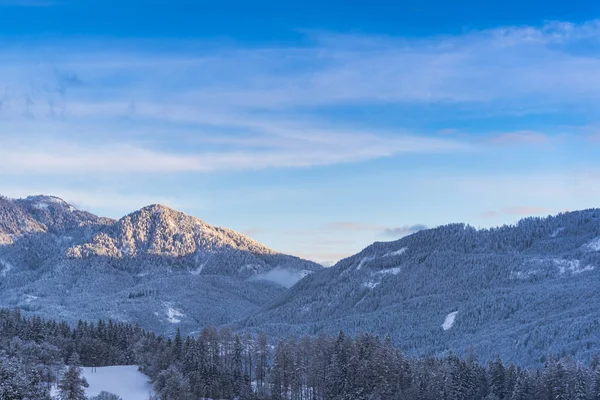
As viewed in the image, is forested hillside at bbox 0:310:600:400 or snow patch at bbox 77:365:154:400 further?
snow patch at bbox 77:365:154:400

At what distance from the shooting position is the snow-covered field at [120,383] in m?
179

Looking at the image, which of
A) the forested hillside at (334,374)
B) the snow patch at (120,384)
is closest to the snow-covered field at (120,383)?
the snow patch at (120,384)

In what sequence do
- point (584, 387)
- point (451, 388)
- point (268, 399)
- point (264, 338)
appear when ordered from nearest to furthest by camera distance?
point (584, 387)
point (451, 388)
point (268, 399)
point (264, 338)

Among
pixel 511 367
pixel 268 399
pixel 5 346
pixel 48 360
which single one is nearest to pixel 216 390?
pixel 268 399

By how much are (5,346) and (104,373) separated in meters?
26.7

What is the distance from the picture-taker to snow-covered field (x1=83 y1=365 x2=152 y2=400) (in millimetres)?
178875

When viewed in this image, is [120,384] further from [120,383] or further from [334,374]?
[334,374]

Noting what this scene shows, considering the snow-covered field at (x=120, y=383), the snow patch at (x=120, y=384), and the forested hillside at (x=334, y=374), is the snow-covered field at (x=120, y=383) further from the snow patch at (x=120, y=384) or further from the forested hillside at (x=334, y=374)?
the forested hillside at (x=334, y=374)

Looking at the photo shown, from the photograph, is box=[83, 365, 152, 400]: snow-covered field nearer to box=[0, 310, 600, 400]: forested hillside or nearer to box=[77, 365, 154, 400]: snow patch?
box=[77, 365, 154, 400]: snow patch

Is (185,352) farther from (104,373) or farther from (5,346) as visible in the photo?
(5,346)

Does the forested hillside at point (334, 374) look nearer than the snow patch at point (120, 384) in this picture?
Yes

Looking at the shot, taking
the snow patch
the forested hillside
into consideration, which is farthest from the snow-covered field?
the forested hillside

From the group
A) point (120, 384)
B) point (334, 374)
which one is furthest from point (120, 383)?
point (334, 374)

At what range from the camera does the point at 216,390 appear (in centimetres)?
18088
